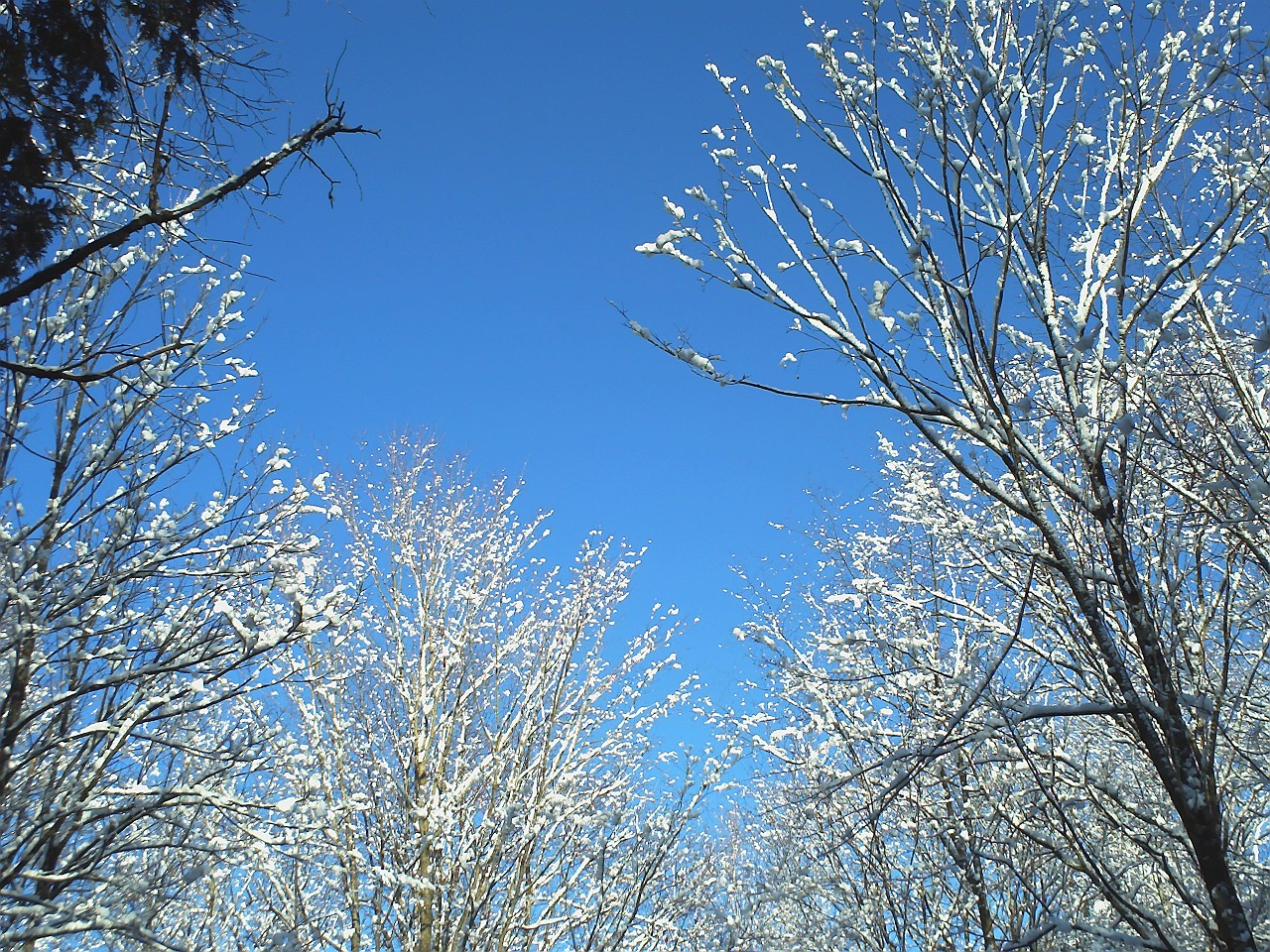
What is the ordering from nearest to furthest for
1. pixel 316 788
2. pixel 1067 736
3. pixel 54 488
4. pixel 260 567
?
pixel 54 488
pixel 260 567
pixel 316 788
pixel 1067 736

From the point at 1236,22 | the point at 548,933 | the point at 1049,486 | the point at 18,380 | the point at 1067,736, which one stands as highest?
the point at 1236,22

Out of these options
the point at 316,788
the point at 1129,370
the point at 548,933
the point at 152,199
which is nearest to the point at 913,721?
the point at 548,933

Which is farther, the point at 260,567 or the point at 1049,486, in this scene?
the point at 260,567

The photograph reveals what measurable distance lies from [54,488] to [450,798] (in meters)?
3.15

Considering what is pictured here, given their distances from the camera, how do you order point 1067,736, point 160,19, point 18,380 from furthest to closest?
point 1067,736 → point 18,380 → point 160,19

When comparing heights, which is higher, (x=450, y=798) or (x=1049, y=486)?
(x=1049, y=486)

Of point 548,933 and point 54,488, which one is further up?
point 54,488

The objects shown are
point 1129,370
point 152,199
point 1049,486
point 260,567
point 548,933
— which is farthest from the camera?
point 548,933

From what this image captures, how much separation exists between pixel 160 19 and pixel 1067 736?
8.90 meters

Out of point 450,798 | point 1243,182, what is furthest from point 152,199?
point 450,798

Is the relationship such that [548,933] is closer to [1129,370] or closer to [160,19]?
[1129,370]

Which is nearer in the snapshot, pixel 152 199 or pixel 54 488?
pixel 152 199

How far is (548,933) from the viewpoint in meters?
6.21

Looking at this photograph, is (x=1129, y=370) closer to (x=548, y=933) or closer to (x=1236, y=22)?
(x=1236, y=22)
